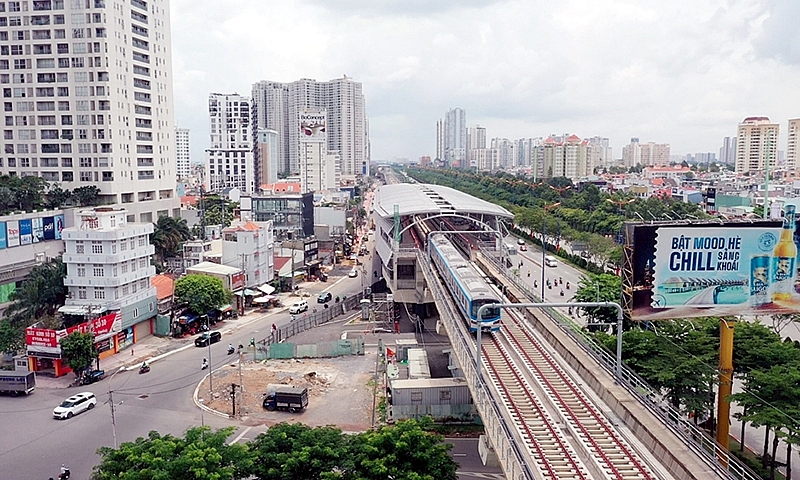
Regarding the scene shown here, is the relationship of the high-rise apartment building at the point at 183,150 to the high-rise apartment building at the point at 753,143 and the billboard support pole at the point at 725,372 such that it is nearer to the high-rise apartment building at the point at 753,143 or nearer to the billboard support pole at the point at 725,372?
the high-rise apartment building at the point at 753,143

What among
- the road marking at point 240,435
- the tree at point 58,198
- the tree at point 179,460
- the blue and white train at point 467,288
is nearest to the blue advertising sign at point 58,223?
the tree at point 58,198

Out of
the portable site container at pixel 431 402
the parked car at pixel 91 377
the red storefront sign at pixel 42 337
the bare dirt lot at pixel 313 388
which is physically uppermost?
the red storefront sign at pixel 42 337

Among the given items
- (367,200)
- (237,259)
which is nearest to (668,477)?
(237,259)

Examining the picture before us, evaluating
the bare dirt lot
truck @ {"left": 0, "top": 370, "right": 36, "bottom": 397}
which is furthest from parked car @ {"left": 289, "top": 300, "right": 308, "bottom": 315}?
truck @ {"left": 0, "top": 370, "right": 36, "bottom": 397}

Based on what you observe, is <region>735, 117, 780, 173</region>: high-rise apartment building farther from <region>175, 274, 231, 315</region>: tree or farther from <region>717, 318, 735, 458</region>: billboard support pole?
<region>717, 318, 735, 458</region>: billboard support pole

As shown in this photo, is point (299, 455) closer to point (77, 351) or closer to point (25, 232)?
point (77, 351)

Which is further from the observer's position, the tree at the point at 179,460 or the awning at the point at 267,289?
the awning at the point at 267,289

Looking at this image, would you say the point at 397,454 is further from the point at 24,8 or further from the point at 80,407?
the point at 24,8

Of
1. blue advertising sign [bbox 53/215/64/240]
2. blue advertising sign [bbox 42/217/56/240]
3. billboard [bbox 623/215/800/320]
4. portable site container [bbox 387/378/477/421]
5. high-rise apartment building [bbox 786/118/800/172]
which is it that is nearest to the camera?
billboard [bbox 623/215/800/320]
